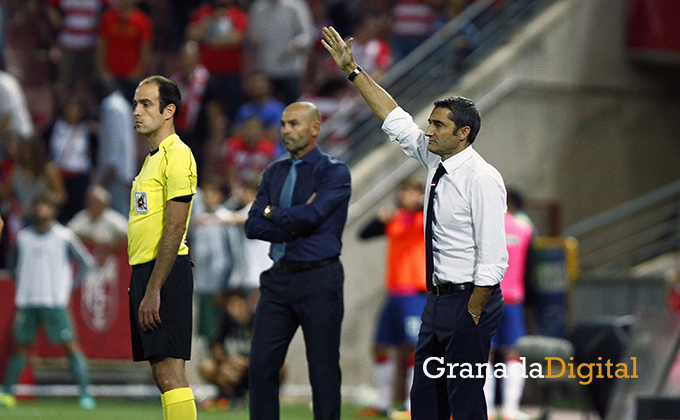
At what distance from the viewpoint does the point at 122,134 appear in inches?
622

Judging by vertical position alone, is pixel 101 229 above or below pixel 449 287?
above

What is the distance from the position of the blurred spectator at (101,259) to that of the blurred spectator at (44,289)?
0.47 m

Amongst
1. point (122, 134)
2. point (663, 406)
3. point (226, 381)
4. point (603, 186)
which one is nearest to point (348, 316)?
point (226, 381)

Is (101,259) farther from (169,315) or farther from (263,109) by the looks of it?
(169,315)

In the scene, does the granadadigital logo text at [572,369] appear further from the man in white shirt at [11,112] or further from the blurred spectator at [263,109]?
the man in white shirt at [11,112]

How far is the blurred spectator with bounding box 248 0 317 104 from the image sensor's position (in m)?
17.3

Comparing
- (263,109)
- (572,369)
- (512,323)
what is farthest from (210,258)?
(572,369)

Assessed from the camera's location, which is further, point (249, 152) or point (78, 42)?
point (78, 42)

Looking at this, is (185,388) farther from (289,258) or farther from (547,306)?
(547,306)

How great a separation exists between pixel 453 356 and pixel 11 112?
35.7ft

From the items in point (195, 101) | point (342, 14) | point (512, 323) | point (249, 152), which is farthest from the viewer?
point (342, 14)

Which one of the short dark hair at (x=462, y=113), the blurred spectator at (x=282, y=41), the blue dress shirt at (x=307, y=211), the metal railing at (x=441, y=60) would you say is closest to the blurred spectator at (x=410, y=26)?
the metal railing at (x=441, y=60)

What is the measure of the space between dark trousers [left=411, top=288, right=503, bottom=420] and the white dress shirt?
183 mm

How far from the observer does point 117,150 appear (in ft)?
51.9
